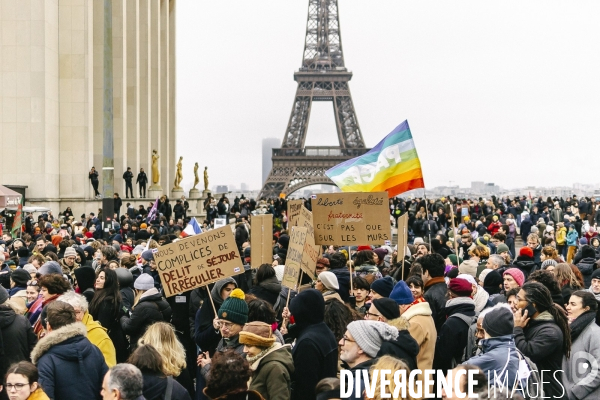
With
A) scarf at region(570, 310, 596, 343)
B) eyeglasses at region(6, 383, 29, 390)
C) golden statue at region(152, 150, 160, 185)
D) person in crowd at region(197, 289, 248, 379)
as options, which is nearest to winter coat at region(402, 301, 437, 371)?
scarf at region(570, 310, 596, 343)

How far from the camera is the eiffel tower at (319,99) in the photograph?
78125 millimetres

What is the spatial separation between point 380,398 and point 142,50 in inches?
1681

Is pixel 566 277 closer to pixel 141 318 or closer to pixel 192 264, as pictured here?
pixel 192 264

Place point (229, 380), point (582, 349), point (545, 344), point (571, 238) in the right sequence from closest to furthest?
point (229, 380), point (545, 344), point (582, 349), point (571, 238)

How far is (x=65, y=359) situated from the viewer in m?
6.35

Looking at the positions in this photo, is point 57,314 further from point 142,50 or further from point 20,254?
point 142,50

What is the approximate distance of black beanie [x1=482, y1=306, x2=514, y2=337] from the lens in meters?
6.20

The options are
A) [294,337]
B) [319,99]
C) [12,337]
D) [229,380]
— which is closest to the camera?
[229,380]

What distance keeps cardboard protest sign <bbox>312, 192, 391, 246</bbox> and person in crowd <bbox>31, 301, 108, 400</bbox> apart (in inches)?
191

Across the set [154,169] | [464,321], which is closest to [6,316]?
[464,321]

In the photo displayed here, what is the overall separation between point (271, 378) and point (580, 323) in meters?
2.52

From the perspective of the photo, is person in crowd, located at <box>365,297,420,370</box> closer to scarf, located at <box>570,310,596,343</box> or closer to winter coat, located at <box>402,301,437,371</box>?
winter coat, located at <box>402,301,437,371</box>

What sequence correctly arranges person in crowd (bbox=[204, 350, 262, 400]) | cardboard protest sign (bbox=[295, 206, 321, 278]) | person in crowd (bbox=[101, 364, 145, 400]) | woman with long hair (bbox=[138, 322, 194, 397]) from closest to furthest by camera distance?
1. person in crowd (bbox=[101, 364, 145, 400])
2. person in crowd (bbox=[204, 350, 262, 400])
3. woman with long hair (bbox=[138, 322, 194, 397])
4. cardboard protest sign (bbox=[295, 206, 321, 278])

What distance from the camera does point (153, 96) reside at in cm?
4859
